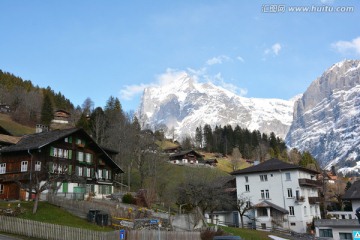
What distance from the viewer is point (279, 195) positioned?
64.1 m

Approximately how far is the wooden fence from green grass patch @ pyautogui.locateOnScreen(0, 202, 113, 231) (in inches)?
144

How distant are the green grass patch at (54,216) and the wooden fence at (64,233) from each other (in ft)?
A: 12.0

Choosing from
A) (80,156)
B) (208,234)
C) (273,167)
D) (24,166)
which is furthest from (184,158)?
(208,234)

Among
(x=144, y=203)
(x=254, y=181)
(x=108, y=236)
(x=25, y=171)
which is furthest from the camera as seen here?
(x=254, y=181)

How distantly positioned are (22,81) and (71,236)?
474ft

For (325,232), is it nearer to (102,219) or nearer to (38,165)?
(102,219)

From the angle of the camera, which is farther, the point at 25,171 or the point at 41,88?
the point at 41,88

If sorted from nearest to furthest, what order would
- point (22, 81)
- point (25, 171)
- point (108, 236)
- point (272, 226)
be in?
point (108, 236), point (25, 171), point (272, 226), point (22, 81)

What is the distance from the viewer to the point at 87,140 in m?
57.0

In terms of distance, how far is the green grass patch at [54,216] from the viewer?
1288 inches

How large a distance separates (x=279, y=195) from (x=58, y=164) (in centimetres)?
3517

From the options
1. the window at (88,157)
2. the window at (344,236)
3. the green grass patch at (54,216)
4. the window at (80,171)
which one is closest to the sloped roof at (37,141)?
the window at (88,157)

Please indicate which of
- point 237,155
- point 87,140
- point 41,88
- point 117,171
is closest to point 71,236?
point 87,140

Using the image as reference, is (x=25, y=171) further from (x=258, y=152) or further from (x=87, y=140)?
(x=258, y=152)
